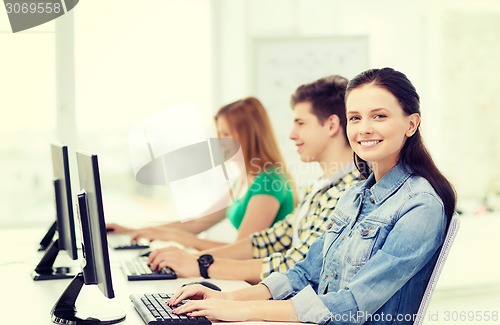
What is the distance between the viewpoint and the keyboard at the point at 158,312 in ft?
5.25

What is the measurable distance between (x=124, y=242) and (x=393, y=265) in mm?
1898

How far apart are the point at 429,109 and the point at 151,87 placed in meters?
1.86

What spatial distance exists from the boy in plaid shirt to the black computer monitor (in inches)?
12.0

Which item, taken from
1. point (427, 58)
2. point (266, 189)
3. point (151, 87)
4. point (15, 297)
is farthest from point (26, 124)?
point (427, 58)

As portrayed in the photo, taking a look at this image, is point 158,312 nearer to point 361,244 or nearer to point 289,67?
point 361,244

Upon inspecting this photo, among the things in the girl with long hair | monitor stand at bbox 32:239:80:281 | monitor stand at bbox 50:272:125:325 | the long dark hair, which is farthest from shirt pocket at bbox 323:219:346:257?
monitor stand at bbox 32:239:80:281

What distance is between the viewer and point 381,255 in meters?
1.56

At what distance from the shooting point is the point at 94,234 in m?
1.65

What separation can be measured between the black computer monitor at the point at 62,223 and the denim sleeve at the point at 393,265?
3.20 ft

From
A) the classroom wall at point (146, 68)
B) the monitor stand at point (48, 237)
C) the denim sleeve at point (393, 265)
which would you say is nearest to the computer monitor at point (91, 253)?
the denim sleeve at point (393, 265)

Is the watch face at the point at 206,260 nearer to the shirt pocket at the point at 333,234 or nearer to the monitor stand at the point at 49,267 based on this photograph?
the monitor stand at the point at 49,267

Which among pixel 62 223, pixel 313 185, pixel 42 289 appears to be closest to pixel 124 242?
pixel 62 223

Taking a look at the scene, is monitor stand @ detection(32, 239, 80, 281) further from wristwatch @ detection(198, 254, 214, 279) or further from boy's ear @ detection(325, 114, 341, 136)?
boy's ear @ detection(325, 114, 341, 136)

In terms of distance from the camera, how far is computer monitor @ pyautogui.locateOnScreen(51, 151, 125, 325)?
1572mm
